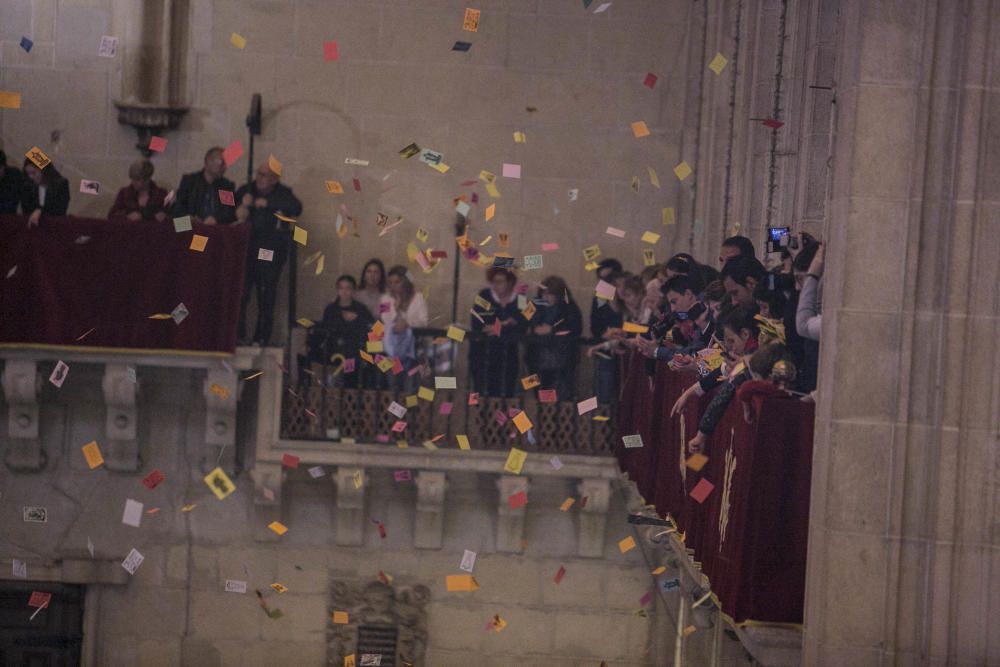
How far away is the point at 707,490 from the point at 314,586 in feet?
16.0

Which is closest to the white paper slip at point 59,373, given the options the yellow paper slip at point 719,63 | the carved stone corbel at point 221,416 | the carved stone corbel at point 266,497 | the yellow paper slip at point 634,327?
the carved stone corbel at point 221,416

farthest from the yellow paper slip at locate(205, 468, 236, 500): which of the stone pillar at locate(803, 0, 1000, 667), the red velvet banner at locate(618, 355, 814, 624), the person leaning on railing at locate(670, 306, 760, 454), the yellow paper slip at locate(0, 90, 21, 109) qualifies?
the stone pillar at locate(803, 0, 1000, 667)

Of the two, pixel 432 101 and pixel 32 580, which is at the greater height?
pixel 432 101

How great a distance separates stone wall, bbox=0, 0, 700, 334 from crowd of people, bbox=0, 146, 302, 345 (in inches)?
20.3

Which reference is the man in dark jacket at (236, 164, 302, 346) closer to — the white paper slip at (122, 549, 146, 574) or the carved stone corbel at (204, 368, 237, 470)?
the carved stone corbel at (204, 368, 237, 470)

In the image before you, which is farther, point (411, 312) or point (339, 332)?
point (411, 312)

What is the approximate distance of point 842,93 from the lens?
541cm

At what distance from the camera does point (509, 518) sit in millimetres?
10641

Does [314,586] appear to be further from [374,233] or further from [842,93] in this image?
[842,93]

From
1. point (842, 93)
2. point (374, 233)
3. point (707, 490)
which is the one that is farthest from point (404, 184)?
point (842, 93)

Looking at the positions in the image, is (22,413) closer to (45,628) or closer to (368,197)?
(45,628)

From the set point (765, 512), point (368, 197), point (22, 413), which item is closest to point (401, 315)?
point (368, 197)

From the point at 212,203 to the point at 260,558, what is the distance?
7.97ft

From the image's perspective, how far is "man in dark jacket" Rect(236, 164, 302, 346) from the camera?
1052cm
